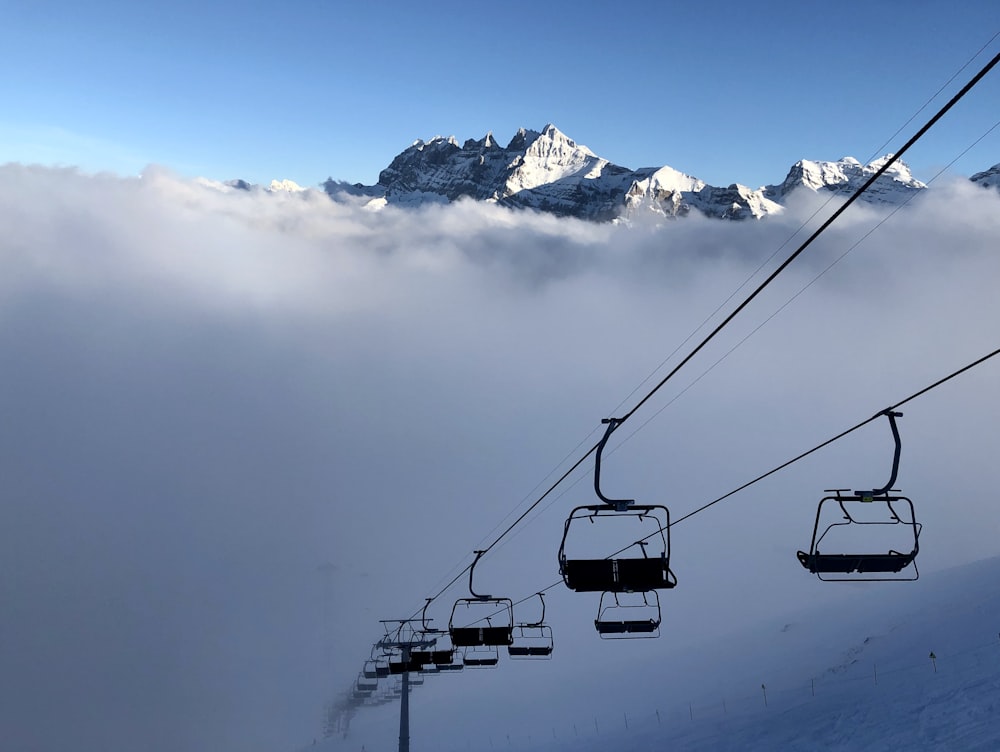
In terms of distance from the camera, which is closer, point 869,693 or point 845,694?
point 869,693

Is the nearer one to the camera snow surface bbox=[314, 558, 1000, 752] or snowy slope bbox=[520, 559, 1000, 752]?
snowy slope bbox=[520, 559, 1000, 752]

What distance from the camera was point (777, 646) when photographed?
108 meters

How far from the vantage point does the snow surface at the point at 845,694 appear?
40719mm

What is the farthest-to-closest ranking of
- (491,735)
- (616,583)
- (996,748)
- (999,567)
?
(999,567) < (491,735) < (996,748) < (616,583)

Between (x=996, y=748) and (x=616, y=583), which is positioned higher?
(x=616, y=583)

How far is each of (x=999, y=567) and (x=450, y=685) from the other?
114566 mm

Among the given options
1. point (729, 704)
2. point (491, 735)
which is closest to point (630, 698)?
point (491, 735)

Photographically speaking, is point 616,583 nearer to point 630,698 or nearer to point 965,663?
point 965,663

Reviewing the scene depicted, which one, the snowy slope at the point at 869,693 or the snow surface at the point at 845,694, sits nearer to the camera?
the snowy slope at the point at 869,693

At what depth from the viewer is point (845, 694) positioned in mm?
52906

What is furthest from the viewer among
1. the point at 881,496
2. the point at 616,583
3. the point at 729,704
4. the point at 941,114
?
the point at 729,704

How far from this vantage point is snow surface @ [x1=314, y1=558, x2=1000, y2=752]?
134 ft

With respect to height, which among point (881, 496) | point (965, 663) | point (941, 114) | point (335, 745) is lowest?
point (335, 745)

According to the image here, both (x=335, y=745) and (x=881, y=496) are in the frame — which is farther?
(x=335, y=745)
